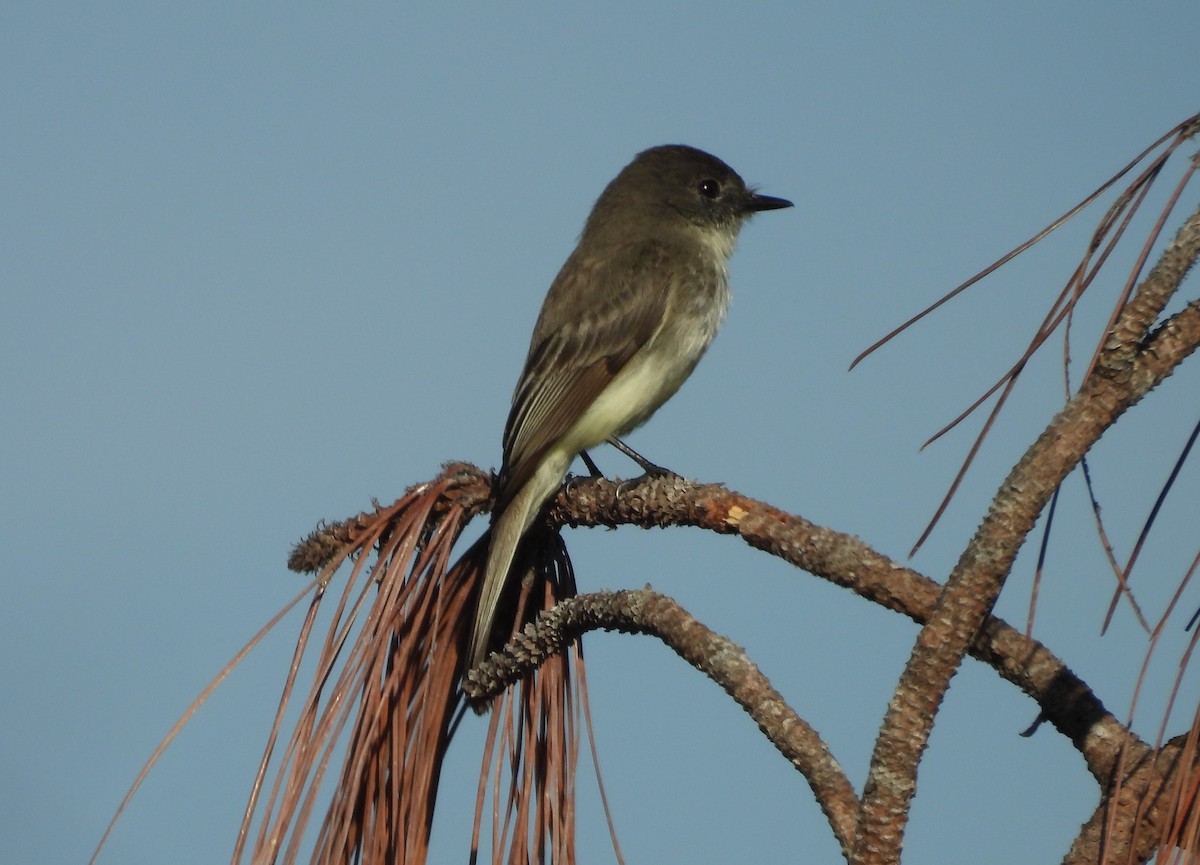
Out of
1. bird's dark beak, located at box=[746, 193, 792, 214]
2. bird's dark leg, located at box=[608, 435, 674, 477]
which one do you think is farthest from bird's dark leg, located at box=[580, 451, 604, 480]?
bird's dark beak, located at box=[746, 193, 792, 214]

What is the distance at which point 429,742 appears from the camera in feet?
9.34

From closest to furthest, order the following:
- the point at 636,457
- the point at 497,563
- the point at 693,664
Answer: the point at 693,664 < the point at 497,563 < the point at 636,457

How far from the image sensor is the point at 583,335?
220 inches

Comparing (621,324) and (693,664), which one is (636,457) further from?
(693,664)

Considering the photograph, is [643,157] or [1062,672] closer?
[1062,672]


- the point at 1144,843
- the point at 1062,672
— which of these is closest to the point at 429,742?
the point at 1062,672

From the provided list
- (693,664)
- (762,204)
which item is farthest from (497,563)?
(762,204)

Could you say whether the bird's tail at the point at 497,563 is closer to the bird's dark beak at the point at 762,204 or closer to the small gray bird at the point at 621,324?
the small gray bird at the point at 621,324

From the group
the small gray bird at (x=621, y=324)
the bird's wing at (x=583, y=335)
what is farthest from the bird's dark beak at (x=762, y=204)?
the bird's wing at (x=583, y=335)

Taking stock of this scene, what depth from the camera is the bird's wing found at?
5215 mm

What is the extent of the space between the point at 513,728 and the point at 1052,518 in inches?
51.7

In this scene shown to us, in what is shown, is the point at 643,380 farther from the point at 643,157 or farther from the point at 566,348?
the point at 643,157

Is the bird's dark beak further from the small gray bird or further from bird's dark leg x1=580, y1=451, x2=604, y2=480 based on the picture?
bird's dark leg x1=580, y1=451, x2=604, y2=480

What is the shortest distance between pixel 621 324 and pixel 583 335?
0.52 ft
